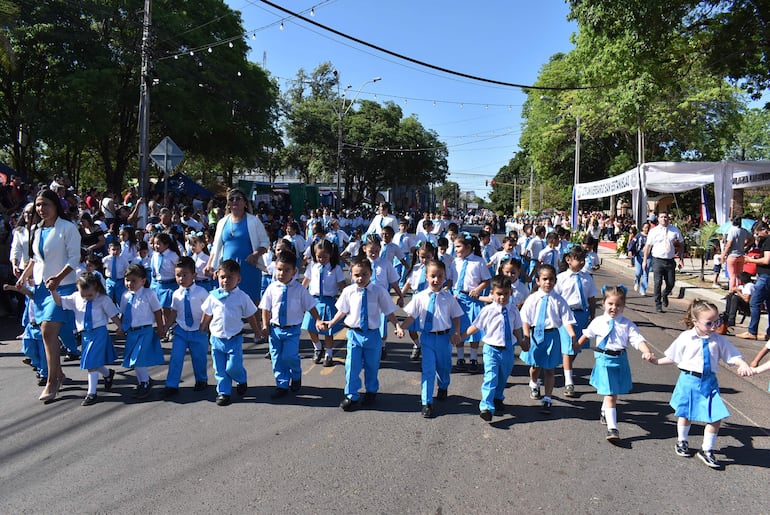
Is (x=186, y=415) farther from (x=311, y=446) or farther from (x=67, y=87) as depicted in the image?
(x=67, y=87)

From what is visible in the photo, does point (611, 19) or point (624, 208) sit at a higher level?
point (611, 19)

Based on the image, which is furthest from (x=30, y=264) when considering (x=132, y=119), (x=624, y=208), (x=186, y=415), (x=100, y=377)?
(x=624, y=208)

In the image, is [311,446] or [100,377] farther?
[100,377]

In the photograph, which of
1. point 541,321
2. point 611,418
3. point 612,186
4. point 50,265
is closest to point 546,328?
point 541,321

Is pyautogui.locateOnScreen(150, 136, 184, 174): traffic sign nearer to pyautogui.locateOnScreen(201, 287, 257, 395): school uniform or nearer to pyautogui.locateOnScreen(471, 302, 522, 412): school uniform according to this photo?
pyautogui.locateOnScreen(201, 287, 257, 395): school uniform

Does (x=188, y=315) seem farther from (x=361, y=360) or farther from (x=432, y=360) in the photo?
(x=432, y=360)

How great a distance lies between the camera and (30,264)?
5.37m

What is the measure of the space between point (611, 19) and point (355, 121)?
1300 inches

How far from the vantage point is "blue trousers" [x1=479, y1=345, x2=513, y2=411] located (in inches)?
197

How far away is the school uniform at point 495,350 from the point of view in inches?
197

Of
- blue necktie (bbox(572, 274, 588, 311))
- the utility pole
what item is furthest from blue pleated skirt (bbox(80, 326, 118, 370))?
the utility pole

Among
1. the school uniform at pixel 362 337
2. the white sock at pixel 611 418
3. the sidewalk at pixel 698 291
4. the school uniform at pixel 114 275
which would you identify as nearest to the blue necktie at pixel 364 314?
the school uniform at pixel 362 337

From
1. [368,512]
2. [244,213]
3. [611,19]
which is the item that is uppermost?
[611,19]

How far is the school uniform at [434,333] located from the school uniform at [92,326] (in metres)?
2.91
